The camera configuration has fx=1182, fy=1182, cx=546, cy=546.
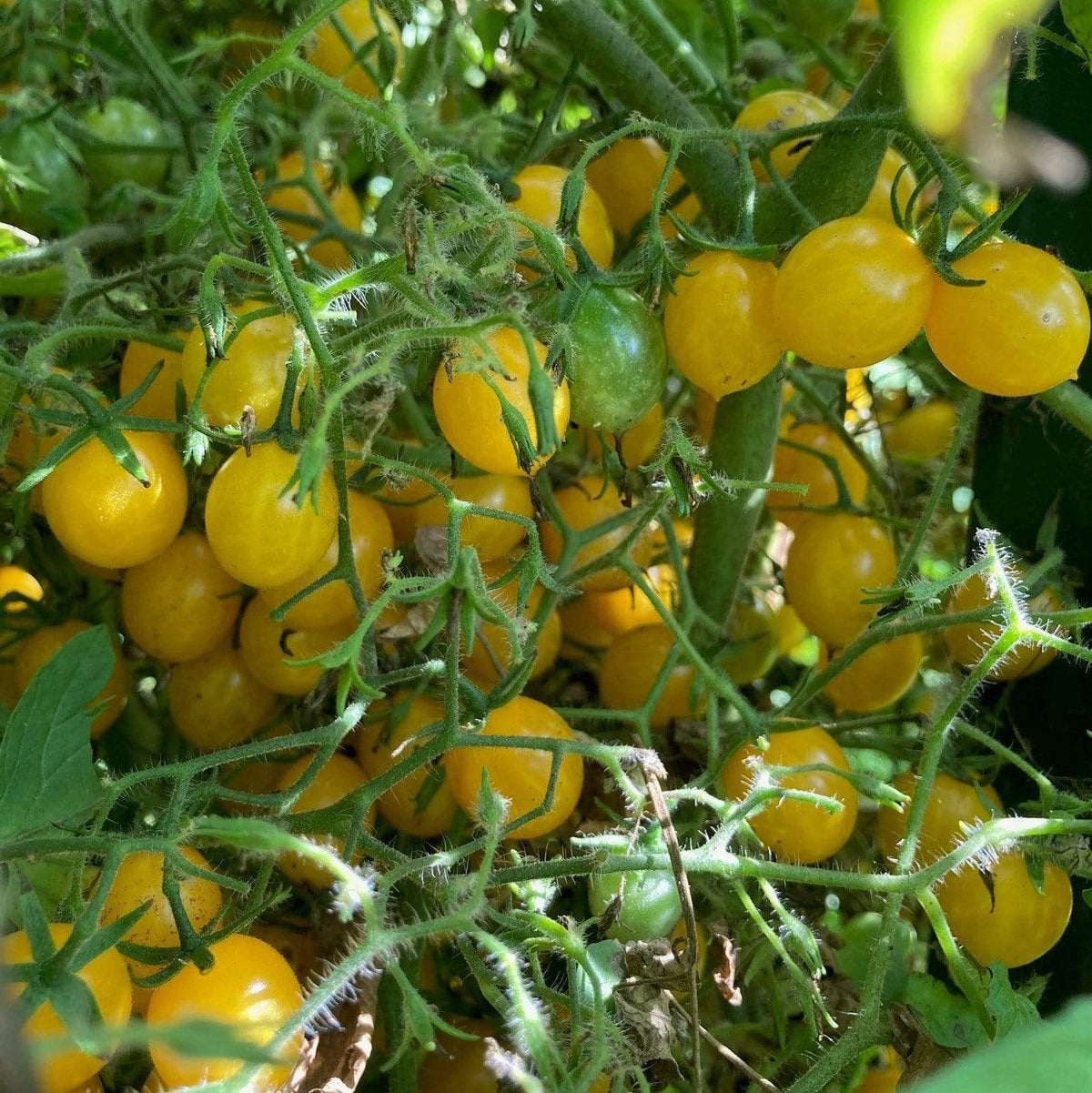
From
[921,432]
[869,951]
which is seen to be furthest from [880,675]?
[921,432]

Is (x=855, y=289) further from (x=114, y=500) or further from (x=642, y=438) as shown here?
(x=114, y=500)

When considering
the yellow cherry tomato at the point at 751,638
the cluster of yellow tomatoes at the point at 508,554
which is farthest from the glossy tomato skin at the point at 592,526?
the yellow cherry tomato at the point at 751,638

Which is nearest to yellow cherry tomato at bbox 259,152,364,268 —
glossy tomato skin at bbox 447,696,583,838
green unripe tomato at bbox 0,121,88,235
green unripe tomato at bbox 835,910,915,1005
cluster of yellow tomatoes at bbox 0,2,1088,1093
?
cluster of yellow tomatoes at bbox 0,2,1088,1093

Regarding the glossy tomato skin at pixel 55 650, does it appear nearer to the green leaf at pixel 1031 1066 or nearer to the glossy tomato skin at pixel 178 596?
the glossy tomato skin at pixel 178 596

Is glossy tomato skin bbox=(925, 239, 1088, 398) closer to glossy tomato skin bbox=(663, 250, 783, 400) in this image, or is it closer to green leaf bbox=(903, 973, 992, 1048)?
glossy tomato skin bbox=(663, 250, 783, 400)

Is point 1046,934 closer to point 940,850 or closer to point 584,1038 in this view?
point 940,850
